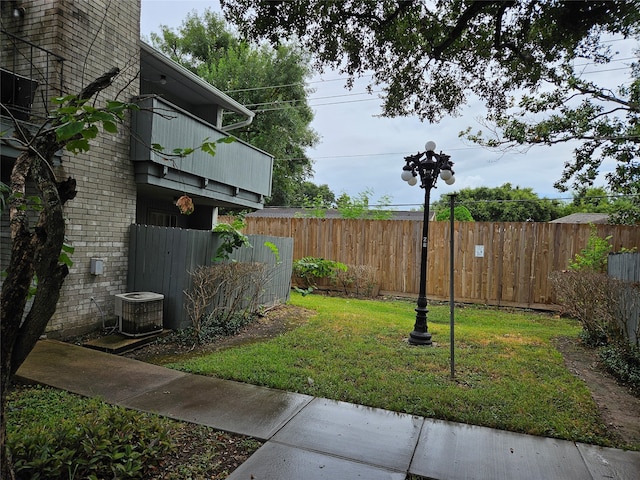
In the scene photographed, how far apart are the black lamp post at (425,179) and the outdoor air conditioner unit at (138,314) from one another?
3904mm

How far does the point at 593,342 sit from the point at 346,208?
8.00 metres

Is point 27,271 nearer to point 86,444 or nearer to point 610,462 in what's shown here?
point 86,444

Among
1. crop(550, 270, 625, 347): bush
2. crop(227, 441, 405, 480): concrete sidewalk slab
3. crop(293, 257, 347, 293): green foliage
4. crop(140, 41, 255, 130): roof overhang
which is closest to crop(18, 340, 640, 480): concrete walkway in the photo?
crop(227, 441, 405, 480): concrete sidewalk slab

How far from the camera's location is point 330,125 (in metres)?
21.6

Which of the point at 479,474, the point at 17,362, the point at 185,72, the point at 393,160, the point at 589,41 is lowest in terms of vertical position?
the point at 479,474

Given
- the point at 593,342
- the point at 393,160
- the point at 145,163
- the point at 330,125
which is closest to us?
the point at 593,342

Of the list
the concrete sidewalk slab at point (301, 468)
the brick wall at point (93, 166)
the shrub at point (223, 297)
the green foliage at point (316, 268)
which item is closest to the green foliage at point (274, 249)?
the shrub at point (223, 297)

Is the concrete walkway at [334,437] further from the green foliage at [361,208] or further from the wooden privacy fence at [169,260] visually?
the green foliage at [361,208]

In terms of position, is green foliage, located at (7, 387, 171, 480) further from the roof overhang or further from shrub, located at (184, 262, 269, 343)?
the roof overhang

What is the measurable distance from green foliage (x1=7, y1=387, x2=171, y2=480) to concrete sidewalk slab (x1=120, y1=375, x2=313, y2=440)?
411 millimetres

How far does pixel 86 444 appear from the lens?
7.72 feet

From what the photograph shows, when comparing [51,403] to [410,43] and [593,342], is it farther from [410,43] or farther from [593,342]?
[593,342]

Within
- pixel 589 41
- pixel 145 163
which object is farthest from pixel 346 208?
pixel 589 41

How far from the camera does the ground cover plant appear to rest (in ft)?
7.33
